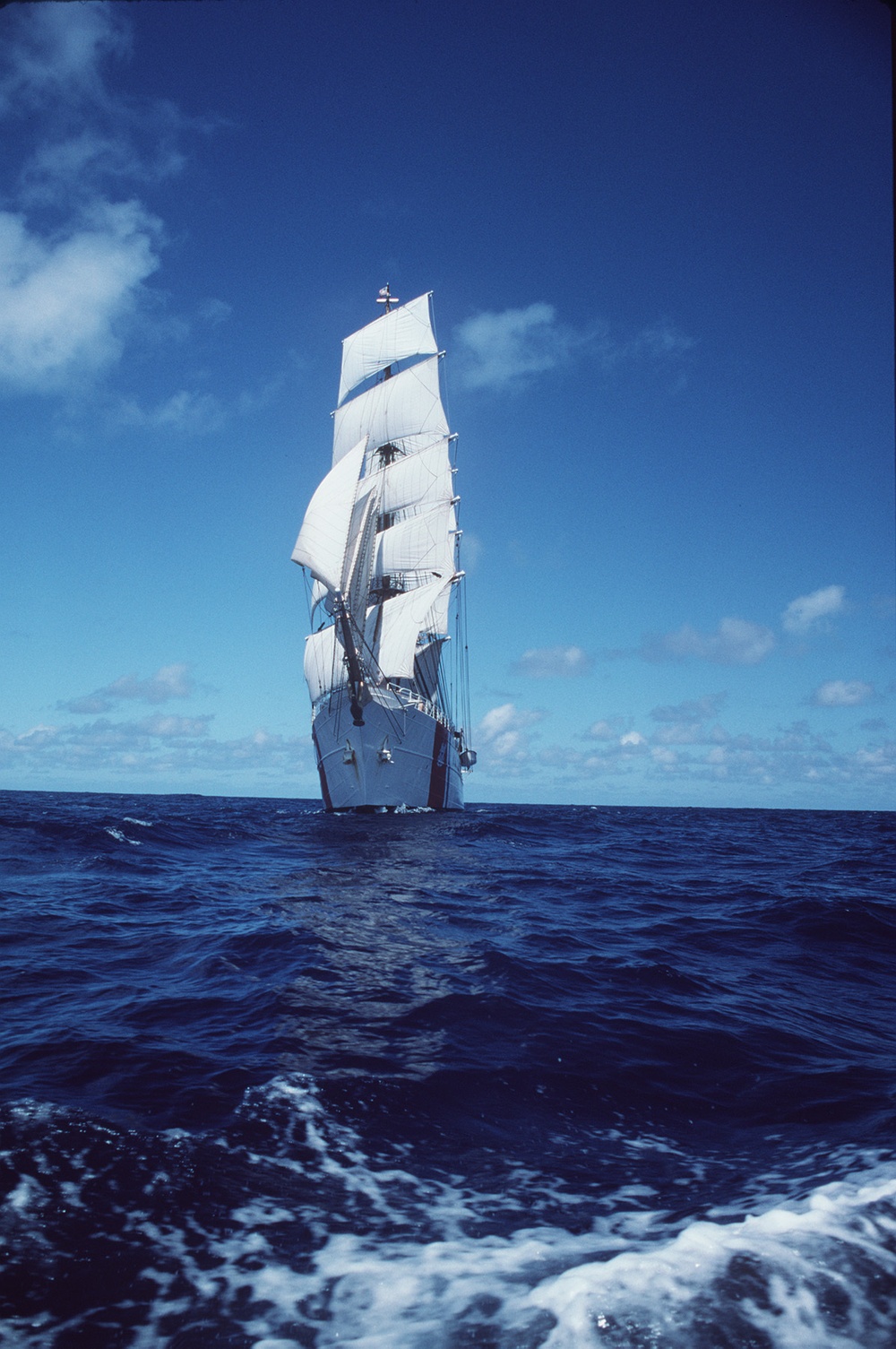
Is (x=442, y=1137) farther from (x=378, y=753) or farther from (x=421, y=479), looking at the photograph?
(x=421, y=479)

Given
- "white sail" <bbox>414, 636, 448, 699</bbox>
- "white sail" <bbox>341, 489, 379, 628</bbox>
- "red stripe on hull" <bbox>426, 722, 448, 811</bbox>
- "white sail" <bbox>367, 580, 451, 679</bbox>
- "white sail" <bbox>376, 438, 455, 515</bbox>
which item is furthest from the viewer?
"white sail" <bbox>376, 438, 455, 515</bbox>

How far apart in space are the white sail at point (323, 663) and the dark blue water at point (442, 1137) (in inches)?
1116

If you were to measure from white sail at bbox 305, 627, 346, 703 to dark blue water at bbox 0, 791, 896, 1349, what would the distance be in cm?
2834

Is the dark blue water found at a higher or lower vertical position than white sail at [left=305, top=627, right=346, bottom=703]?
lower

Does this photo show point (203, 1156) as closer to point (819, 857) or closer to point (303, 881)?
point (303, 881)

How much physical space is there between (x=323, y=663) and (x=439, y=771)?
9519mm

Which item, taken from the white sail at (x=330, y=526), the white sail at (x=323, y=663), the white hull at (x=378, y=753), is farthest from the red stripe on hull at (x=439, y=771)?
the white sail at (x=330, y=526)

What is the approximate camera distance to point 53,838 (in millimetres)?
19719

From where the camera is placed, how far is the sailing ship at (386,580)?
3316cm

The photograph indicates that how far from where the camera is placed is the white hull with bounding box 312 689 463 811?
3369 cm

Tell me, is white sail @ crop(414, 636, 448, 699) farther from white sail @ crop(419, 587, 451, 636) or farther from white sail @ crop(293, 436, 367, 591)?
white sail @ crop(293, 436, 367, 591)

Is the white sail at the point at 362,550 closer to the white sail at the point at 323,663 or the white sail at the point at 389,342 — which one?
the white sail at the point at 323,663

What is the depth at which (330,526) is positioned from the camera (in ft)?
102

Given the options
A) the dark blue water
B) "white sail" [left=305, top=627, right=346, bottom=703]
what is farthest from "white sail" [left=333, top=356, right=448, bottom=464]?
the dark blue water
